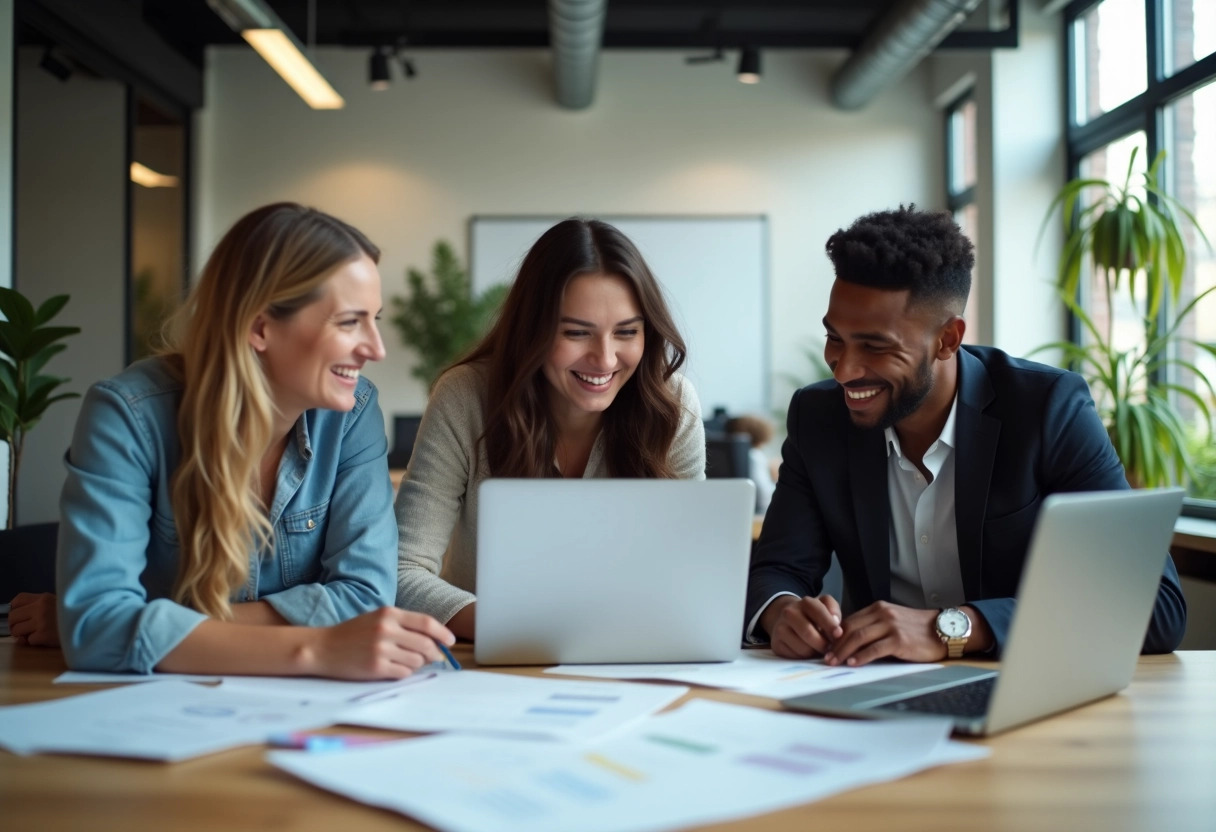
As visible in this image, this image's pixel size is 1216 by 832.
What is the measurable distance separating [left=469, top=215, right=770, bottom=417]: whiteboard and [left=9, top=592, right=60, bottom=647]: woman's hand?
634 cm

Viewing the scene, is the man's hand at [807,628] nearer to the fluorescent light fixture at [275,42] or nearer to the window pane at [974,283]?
the fluorescent light fixture at [275,42]

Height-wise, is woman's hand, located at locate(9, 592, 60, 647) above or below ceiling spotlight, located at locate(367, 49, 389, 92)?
below

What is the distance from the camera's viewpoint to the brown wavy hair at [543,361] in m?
2.02

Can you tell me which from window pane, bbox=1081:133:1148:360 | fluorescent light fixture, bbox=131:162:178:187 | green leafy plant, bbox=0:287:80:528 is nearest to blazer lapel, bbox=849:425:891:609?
green leafy plant, bbox=0:287:80:528

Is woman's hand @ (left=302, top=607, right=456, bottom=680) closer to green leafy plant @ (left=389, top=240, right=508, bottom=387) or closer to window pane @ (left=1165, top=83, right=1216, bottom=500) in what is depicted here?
window pane @ (left=1165, top=83, right=1216, bottom=500)

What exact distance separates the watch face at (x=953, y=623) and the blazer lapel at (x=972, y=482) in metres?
0.35

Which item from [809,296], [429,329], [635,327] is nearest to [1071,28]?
[809,296]

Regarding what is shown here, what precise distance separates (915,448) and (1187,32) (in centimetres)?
376

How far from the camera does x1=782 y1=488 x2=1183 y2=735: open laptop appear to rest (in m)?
1.07

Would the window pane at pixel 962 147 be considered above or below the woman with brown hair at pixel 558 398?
Answer: above

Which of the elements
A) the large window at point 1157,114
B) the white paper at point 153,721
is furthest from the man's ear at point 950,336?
the large window at point 1157,114

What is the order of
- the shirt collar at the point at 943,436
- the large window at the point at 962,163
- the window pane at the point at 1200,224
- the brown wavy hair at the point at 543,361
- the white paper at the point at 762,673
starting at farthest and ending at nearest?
1. the large window at the point at 962,163
2. the window pane at the point at 1200,224
3. the brown wavy hair at the point at 543,361
4. the shirt collar at the point at 943,436
5. the white paper at the point at 762,673

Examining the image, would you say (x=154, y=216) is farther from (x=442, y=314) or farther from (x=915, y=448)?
(x=915, y=448)


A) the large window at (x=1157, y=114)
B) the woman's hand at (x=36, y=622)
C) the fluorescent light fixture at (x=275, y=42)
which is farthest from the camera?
the fluorescent light fixture at (x=275, y=42)
